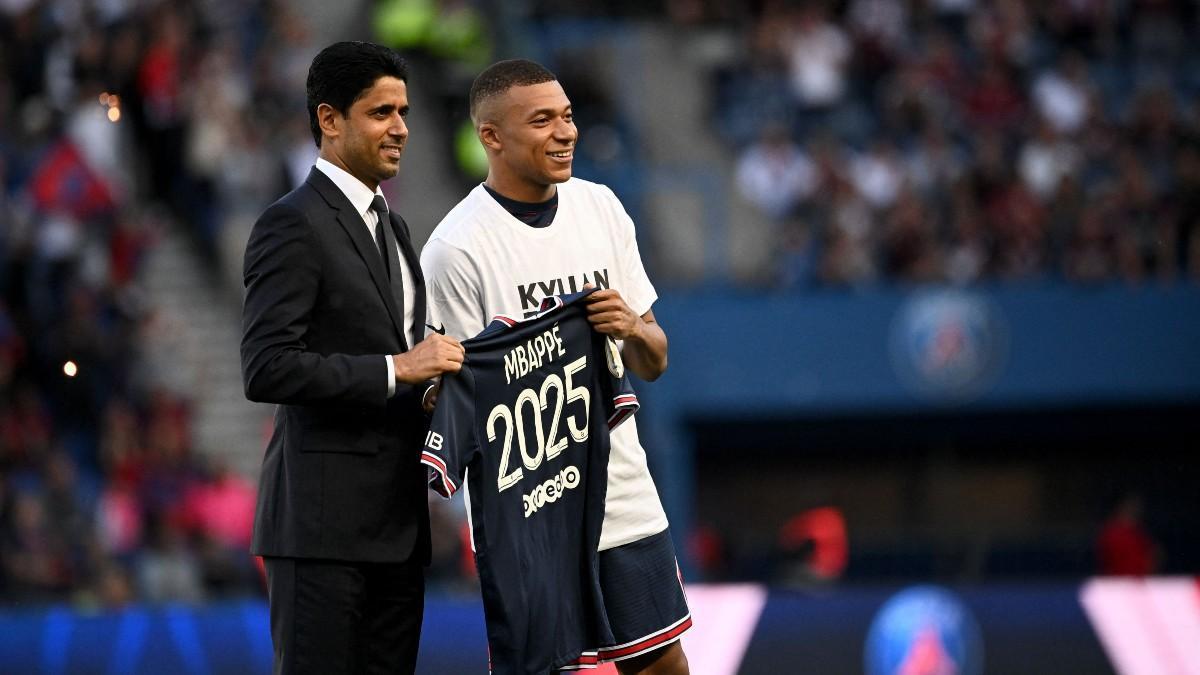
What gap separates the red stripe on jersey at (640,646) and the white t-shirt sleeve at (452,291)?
3.15ft

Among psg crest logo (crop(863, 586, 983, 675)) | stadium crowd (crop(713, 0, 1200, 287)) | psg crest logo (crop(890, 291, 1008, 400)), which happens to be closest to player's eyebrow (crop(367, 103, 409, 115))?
psg crest logo (crop(863, 586, 983, 675))

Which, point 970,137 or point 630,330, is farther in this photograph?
point 970,137

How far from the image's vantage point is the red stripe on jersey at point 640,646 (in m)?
4.86

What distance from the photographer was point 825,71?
14.8 meters

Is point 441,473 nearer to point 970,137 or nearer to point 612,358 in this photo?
point 612,358

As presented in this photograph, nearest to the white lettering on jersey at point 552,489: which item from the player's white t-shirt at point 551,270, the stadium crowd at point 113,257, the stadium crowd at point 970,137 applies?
the player's white t-shirt at point 551,270

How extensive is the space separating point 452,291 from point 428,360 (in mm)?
419

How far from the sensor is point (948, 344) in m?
13.6

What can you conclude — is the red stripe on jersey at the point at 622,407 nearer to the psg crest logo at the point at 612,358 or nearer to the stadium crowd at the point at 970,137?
the psg crest logo at the point at 612,358

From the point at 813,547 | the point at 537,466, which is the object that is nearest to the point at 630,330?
the point at 537,466

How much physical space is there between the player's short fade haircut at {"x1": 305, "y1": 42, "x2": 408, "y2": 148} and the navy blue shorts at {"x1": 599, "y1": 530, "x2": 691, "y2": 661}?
142cm

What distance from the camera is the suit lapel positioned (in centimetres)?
438

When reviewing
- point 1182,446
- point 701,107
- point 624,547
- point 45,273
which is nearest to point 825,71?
point 701,107

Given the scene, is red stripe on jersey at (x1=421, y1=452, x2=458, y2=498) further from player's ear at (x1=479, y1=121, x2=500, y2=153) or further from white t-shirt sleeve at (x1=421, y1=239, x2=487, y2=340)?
player's ear at (x1=479, y1=121, x2=500, y2=153)
